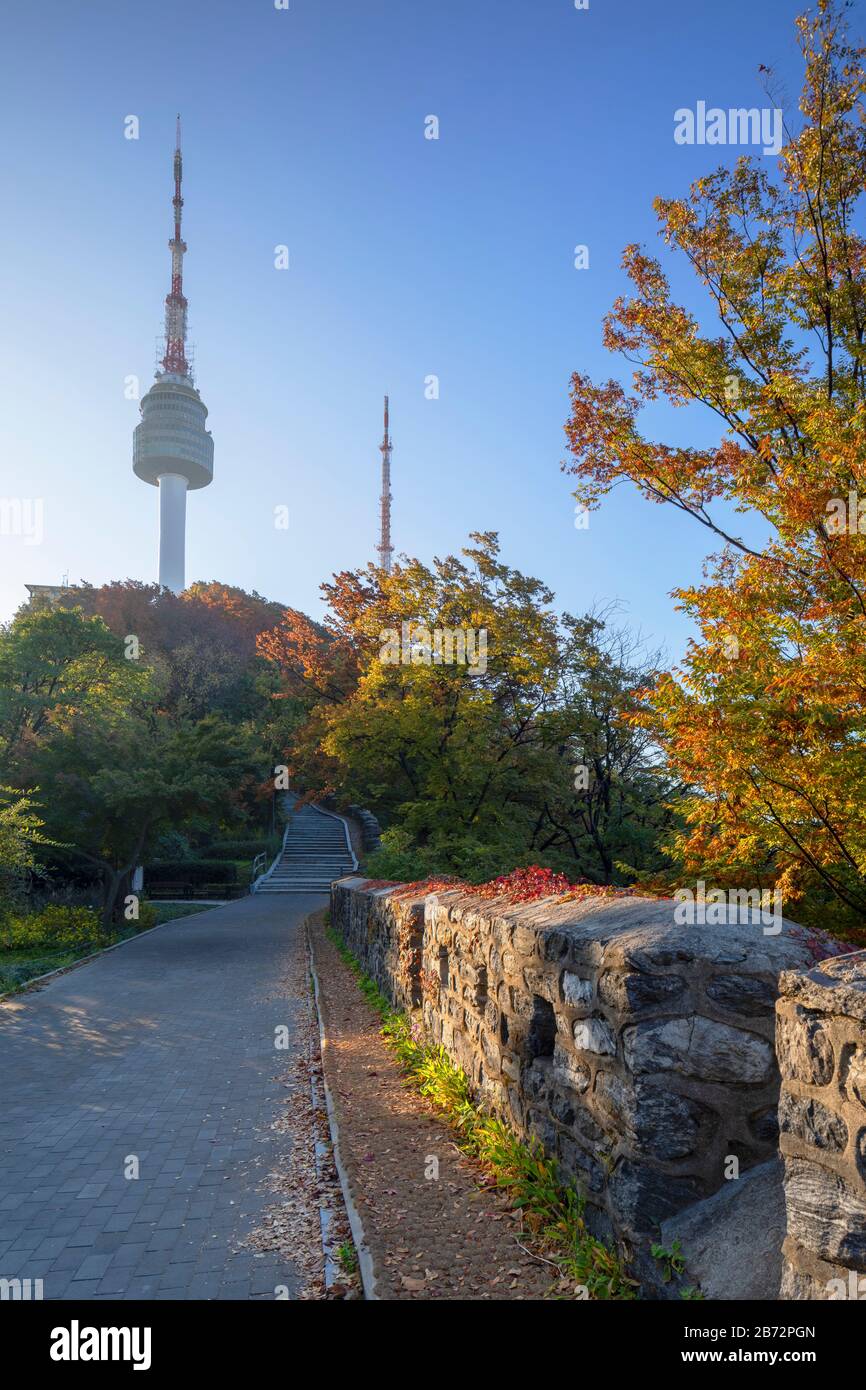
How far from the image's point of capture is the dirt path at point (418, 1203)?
3309 millimetres

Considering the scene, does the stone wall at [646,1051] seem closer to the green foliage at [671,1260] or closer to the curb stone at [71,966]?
the green foliage at [671,1260]

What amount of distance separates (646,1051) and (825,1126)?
869 mm

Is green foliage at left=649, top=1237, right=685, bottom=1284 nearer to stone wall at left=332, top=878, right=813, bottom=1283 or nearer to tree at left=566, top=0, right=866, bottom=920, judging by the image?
stone wall at left=332, top=878, right=813, bottom=1283

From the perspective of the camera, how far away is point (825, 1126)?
6.75 feet

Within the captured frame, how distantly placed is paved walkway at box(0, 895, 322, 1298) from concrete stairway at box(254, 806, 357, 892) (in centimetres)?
1723

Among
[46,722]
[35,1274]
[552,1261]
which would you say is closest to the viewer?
[552,1261]

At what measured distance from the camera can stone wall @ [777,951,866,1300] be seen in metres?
1.95

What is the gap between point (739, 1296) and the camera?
2.45 metres

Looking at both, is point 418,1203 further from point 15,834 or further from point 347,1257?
point 15,834

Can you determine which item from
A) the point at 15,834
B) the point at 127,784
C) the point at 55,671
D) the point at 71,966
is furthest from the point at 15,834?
the point at 55,671

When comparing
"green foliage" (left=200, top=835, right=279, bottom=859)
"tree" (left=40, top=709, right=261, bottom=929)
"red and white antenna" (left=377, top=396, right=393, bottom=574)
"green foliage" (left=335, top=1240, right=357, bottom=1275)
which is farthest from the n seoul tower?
"green foliage" (left=335, top=1240, right=357, bottom=1275)
